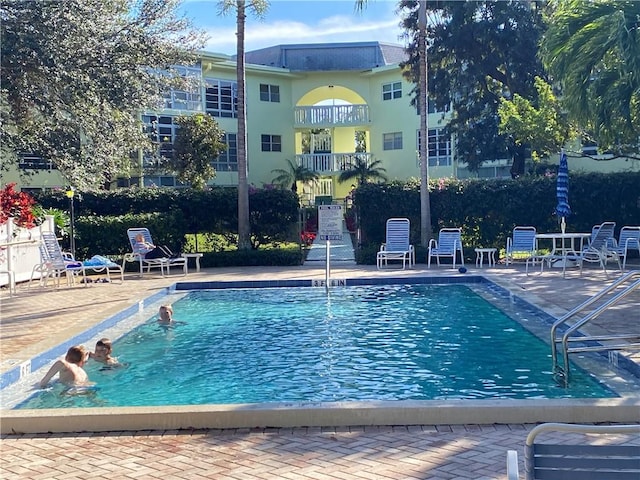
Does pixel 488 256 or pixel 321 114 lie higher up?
pixel 321 114

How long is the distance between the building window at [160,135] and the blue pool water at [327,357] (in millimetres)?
15518

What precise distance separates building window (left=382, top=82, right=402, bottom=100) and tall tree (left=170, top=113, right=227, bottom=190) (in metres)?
10.5

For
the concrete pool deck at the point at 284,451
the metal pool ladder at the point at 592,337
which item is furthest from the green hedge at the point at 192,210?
the concrete pool deck at the point at 284,451

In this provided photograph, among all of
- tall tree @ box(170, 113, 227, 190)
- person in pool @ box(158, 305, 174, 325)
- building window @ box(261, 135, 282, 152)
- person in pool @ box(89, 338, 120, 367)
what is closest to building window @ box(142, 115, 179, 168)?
tall tree @ box(170, 113, 227, 190)

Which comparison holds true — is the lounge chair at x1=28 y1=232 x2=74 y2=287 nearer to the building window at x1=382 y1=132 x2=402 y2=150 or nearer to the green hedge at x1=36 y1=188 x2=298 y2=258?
the green hedge at x1=36 y1=188 x2=298 y2=258

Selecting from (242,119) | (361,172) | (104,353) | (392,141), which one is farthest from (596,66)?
(392,141)

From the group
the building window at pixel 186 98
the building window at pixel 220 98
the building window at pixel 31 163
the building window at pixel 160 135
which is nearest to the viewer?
the building window at pixel 31 163

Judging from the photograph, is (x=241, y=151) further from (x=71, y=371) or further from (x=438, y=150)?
(x=438, y=150)

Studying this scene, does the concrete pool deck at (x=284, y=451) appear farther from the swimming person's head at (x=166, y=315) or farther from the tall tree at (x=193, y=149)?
the tall tree at (x=193, y=149)

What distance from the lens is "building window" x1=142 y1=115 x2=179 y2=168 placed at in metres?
26.9

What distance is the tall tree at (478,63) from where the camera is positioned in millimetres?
25344

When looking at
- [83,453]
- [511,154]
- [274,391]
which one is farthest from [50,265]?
[511,154]

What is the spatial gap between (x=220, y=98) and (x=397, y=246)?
18357 millimetres

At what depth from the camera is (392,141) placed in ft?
113
